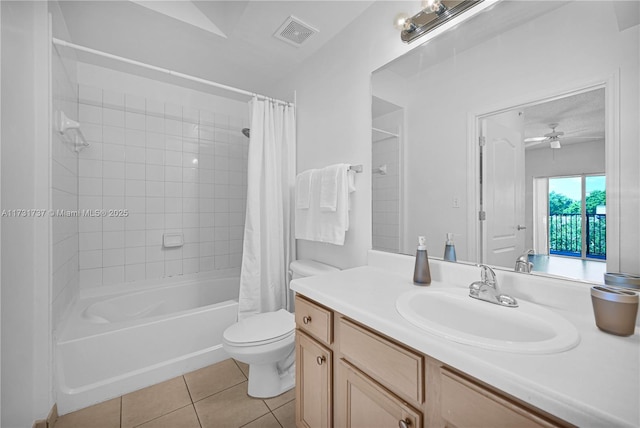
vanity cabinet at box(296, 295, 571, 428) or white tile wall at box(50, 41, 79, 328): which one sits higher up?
white tile wall at box(50, 41, 79, 328)

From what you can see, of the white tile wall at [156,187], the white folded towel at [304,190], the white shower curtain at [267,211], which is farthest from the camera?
the white tile wall at [156,187]

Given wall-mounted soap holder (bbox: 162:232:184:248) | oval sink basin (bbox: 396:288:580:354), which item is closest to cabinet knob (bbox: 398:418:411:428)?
oval sink basin (bbox: 396:288:580:354)

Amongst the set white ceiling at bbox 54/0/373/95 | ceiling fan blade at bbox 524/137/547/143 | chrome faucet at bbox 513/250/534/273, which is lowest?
chrome faucet at bbox 513/250/534/273

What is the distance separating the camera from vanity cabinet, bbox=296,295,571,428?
0.57m

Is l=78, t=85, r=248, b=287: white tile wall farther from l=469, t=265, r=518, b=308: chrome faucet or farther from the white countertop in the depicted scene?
l=469, t=265, r=518, b=308: chrome faucet

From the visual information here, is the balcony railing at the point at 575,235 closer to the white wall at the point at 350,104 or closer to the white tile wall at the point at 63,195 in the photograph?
the white wall at the point at 350,104

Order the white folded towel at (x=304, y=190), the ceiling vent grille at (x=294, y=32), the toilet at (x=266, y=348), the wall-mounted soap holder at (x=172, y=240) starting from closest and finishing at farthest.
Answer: the toilet at (x=266, y=348)
the ceiling vent grille at (x=294, y=32)
the white folded towel at (x=304, y=190)
the wall-mounted soap holder at (x=172, y=240)

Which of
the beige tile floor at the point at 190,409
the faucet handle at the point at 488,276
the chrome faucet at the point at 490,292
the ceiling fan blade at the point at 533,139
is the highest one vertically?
the ceiling fan blade at the point at 533,139

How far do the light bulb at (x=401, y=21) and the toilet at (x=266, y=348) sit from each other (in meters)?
1.42

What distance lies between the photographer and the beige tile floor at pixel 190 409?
136cm

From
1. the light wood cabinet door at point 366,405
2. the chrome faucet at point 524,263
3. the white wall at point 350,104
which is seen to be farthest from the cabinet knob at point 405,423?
the white wall at point 350,104

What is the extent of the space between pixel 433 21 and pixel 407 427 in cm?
158

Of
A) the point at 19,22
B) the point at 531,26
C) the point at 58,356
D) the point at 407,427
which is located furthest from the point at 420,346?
the point at 19,22

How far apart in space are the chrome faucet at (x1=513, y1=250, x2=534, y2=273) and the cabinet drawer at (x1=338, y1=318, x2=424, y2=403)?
0.60m
